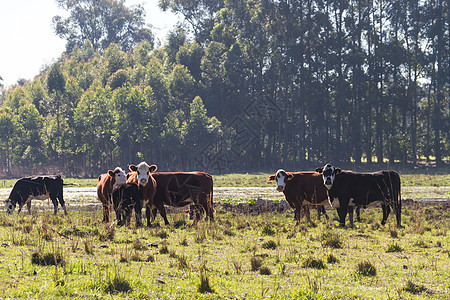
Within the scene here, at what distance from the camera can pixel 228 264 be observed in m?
9.81

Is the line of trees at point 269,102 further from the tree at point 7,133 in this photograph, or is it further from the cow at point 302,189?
the cow at point 302,189

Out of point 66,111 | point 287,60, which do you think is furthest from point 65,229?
point 66,111

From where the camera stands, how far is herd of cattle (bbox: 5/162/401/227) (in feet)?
52.0

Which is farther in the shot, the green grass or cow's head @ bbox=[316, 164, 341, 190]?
cow's head @ bbox=[316, 164, 341, 190]

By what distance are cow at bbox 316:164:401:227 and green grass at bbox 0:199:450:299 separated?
4.40ft

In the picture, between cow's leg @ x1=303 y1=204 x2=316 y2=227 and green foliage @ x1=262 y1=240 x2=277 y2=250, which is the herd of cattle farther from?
green foliage @ x1=262 y1=240 x2=277 y2=250

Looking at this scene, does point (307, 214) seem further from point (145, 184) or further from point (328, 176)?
point (145, 184)

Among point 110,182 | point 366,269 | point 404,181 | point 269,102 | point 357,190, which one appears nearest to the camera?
point 366,269

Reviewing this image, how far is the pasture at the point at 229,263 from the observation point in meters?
7.66

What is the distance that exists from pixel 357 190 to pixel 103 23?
376ft

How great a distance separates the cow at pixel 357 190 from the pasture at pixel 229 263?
3.15 ft

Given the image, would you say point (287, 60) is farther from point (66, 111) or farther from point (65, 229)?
point (65, 229)

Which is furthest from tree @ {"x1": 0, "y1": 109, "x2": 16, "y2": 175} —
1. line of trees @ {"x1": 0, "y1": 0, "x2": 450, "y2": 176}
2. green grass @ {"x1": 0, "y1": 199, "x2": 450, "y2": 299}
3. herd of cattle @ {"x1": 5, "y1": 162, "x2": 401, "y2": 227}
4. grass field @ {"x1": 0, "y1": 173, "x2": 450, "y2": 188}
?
green grass @ {"x1": 0, "y1": 199, "x2": 450, "y2": 299}

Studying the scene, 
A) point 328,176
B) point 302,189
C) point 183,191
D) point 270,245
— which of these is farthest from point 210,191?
point 270,245
